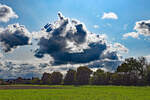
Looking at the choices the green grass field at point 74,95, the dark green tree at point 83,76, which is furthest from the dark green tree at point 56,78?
the green grass field at point 74,95

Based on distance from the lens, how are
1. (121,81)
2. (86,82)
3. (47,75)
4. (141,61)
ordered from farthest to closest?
(47,75)
(86,82)
(141,61)
(121,81)

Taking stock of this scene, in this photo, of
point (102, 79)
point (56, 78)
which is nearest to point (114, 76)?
point (102, 79)

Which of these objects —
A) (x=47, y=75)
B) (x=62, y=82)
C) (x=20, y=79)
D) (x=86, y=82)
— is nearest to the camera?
(x=86, y=82)

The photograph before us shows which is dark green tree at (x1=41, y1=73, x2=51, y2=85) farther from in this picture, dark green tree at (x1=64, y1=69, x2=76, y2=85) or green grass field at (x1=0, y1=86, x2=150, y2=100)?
green grass field at (x1=0, y1=86, x2=150, y2=100)

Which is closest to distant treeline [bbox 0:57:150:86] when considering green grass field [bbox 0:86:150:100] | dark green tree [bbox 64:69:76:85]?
dark green tree [bbox 64:69:76:85]

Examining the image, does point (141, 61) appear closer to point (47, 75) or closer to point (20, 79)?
point (47, 75)

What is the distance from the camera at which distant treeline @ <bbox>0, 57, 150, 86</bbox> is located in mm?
109562

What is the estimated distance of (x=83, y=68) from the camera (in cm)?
14125

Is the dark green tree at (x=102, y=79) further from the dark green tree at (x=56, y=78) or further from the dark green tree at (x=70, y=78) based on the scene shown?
the dark green tree at (x=56, y=78)

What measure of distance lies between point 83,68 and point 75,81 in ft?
35.7

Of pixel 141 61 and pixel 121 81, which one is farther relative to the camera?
pixel 141 61

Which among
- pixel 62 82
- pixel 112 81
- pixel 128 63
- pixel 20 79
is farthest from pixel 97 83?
pixel 20 79

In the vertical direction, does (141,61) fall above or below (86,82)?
above

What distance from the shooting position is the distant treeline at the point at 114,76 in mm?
109562
